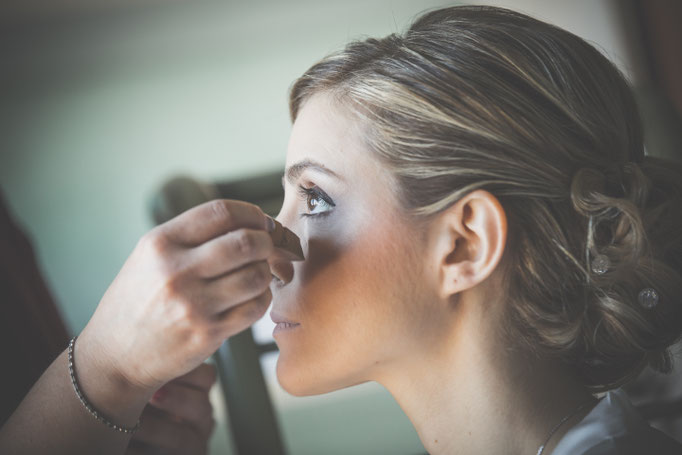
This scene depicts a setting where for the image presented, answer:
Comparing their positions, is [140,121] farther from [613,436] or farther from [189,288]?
[613,436]

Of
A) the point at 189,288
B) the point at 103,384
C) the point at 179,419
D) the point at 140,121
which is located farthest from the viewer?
the point at 140,121

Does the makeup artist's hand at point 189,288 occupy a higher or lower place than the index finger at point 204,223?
lower

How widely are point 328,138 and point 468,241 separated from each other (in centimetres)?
28

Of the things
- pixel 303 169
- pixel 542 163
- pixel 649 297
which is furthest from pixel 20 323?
pixel 649 297

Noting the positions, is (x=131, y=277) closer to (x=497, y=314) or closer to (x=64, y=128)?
(x=497, y=314)

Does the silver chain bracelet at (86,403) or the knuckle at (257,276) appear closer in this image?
the knuckle at (257,276)

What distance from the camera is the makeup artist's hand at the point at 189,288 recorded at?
2.38ft

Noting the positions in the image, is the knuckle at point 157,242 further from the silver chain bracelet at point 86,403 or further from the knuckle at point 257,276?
the silver chain bracelet at point 86,403

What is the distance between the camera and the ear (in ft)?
2.75

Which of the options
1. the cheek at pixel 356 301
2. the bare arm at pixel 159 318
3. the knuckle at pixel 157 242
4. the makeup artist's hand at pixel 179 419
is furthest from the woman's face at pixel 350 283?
the makeup artist's hand at pixel 179 419

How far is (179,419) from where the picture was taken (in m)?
1.15

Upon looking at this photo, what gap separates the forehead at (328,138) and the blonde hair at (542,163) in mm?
22

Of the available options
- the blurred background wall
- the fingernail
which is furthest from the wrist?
the blurred background wall

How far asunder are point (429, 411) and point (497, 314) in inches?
7.7
